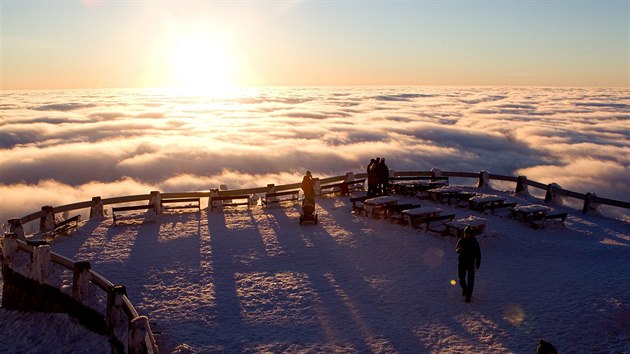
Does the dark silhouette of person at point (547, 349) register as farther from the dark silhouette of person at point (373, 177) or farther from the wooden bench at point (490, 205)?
the dark silhouette of person at point (373, 177)

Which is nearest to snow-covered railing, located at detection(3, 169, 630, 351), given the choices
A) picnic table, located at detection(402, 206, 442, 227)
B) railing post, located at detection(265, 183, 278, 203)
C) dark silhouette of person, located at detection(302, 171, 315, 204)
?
railing post, located at detection(265, 183, 278, 203)

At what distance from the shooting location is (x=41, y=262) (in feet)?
34.6

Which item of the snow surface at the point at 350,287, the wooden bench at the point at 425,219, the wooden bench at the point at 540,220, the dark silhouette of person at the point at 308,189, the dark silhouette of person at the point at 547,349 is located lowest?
the snow surface at the point at 350,287

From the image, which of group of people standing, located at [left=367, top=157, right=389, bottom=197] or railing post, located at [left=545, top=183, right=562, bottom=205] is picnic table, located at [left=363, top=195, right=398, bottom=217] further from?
railing post, located at [left=545, top=183, right=562, bottom=205]

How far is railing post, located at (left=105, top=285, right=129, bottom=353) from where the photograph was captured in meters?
7.87

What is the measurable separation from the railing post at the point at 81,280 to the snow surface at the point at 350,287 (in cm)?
81

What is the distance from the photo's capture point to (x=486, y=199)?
1719cm

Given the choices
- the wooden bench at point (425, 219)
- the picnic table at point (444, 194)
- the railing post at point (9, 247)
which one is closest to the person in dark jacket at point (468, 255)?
the wooden bench at point (425, 219)

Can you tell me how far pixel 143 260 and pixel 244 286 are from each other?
145 inches

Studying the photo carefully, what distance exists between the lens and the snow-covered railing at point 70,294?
304 inches

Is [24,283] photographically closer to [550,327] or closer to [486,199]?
[550,327]

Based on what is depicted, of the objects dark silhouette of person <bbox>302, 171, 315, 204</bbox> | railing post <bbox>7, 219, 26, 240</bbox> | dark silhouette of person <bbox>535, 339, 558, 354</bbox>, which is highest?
dark silhouette of person <bbox>535, 339, 558, 354</bbox>

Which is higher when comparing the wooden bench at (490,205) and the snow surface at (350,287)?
the wooden bench at (490,205)

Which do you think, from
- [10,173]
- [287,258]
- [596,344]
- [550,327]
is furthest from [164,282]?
[10,173]
